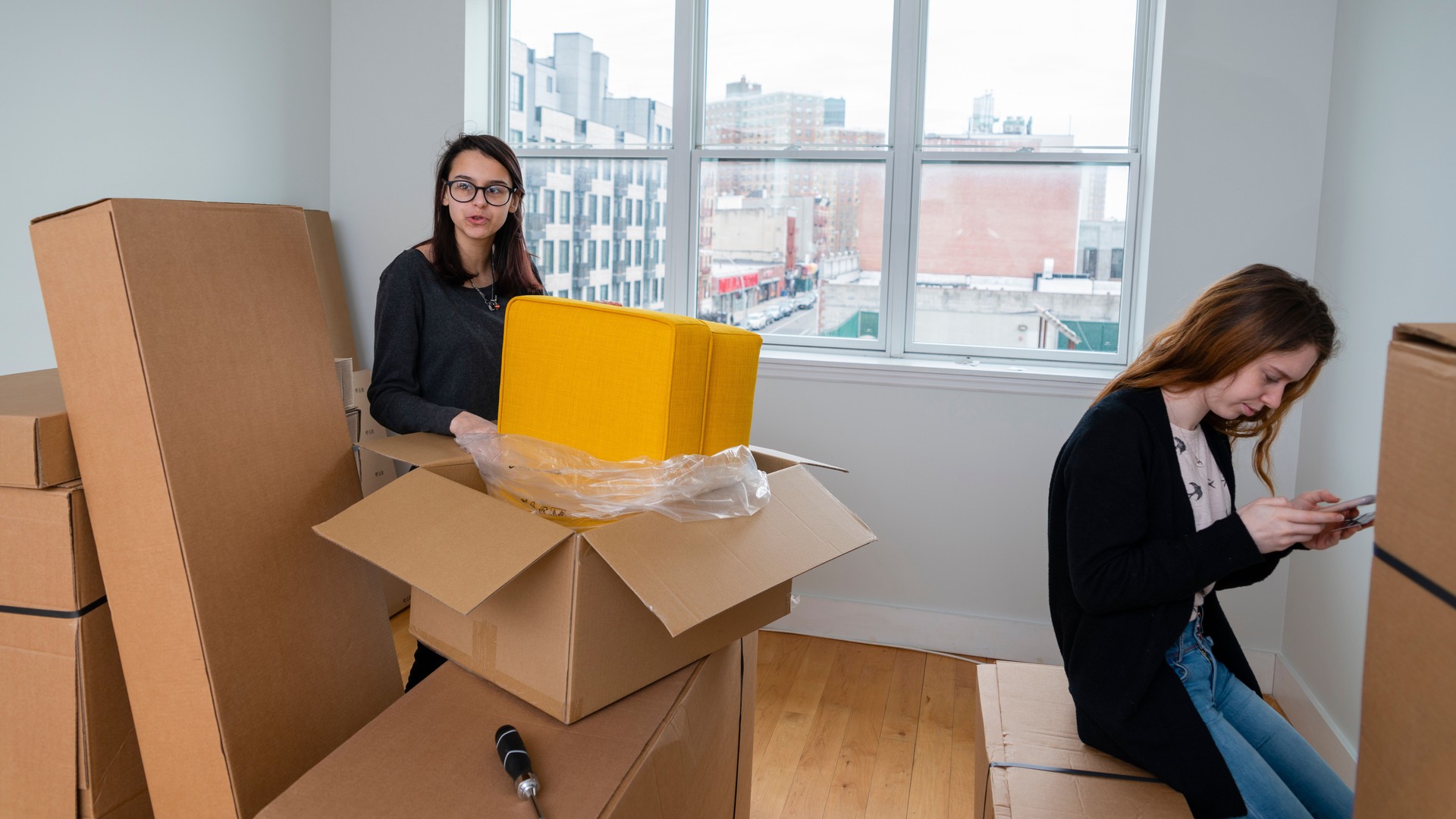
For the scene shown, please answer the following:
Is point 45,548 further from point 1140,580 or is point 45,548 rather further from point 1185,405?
point 1185,405

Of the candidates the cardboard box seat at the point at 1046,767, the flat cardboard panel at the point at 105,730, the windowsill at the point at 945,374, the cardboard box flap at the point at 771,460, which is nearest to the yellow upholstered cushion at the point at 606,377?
the cardboard box flap at the point at 771,460

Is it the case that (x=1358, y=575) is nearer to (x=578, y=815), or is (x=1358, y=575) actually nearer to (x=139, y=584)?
(x=578, y=815)

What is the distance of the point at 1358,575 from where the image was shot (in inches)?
85.5

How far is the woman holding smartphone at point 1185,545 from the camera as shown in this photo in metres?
1.29

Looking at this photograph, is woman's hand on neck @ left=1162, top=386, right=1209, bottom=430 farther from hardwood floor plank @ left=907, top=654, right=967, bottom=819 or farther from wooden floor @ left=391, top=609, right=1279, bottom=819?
hardwood floor plank @ left=907, top=654, right=967, bottom=819

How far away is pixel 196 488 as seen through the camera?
109 centimetres

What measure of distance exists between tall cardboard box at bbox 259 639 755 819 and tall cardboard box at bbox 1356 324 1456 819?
0.72 m

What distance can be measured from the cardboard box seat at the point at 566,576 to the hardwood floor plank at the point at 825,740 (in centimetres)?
101

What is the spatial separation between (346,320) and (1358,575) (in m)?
3.17

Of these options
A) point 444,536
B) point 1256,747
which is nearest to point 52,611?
point 444,536

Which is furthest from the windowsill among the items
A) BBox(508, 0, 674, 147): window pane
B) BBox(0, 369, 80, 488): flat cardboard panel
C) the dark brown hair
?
BBox(0, 369, 80, 488): flat cardboard panel

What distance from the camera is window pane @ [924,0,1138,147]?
9.49 feet

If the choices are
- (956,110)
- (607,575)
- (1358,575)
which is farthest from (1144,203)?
(607,575)

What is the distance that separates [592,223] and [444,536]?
2441 millimetres
